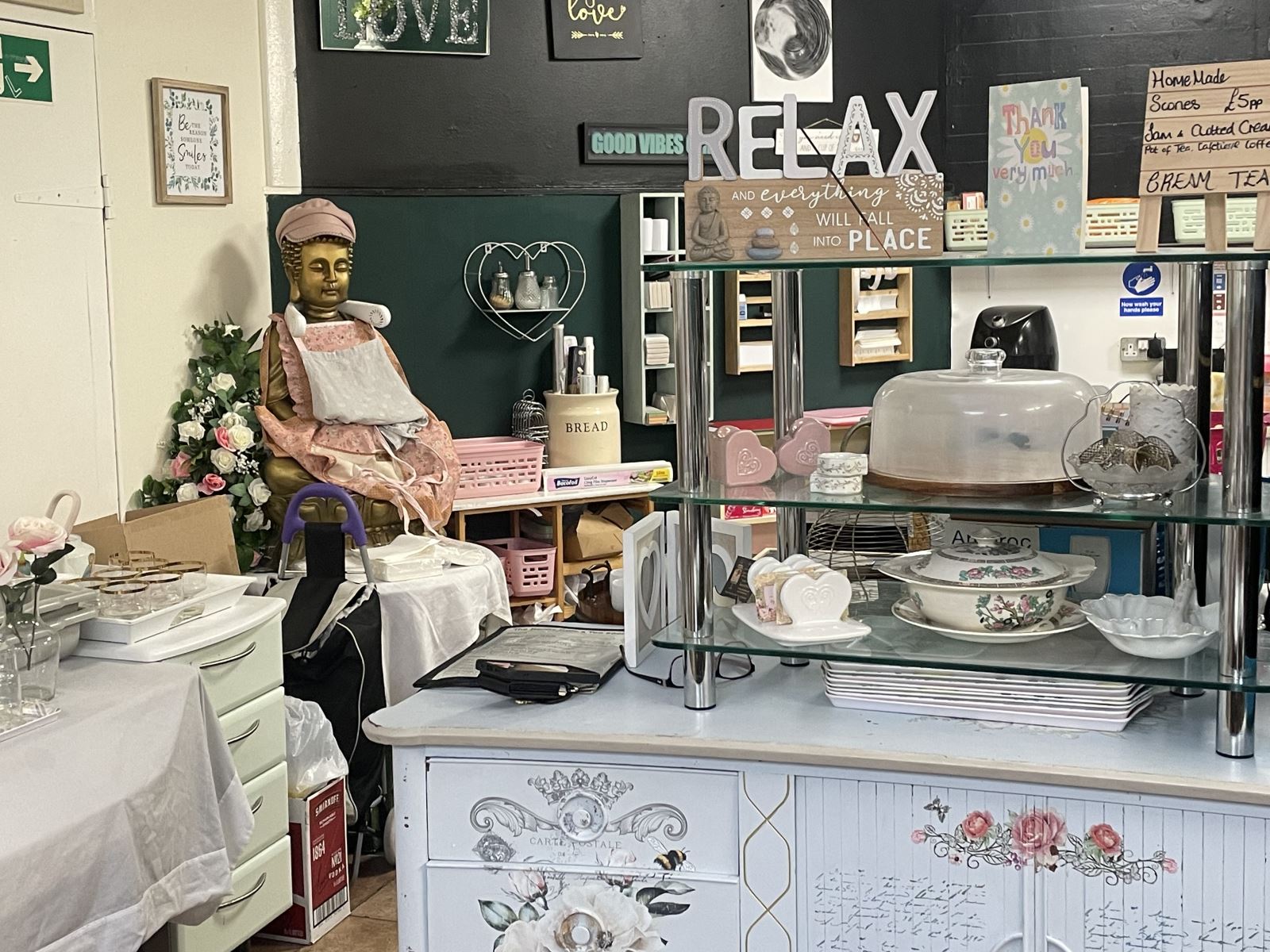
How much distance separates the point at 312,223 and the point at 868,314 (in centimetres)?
305

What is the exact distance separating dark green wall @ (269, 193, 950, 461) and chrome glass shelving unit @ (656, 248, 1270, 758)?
3.75m

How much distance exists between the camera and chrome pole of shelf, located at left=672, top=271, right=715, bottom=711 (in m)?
2.38

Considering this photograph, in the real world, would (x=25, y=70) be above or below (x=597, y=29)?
below

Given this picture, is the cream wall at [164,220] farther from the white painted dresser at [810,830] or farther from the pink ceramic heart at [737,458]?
the pink ceramic heart at [737,458]

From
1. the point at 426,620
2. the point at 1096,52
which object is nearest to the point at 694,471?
the point at 426,620

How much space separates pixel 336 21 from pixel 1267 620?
4636 mm

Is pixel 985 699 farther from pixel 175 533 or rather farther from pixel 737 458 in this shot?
pixel 175 533

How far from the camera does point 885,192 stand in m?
2.31

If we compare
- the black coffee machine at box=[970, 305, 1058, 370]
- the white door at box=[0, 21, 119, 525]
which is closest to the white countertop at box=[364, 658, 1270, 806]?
the white door at box=[0, 21, 119, 525]

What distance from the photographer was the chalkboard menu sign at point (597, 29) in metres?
6.47

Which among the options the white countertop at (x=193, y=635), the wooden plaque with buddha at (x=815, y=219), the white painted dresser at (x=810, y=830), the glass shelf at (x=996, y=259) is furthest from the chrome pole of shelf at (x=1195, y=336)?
the white countertop at (x=193, y=635)

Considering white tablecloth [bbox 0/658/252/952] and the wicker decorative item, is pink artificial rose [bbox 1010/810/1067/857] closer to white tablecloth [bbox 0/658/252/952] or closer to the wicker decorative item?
white tablecloth [bbox 0/658/252/952]

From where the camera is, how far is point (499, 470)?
5.99 m

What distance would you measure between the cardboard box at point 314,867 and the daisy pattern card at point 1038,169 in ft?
8.48
